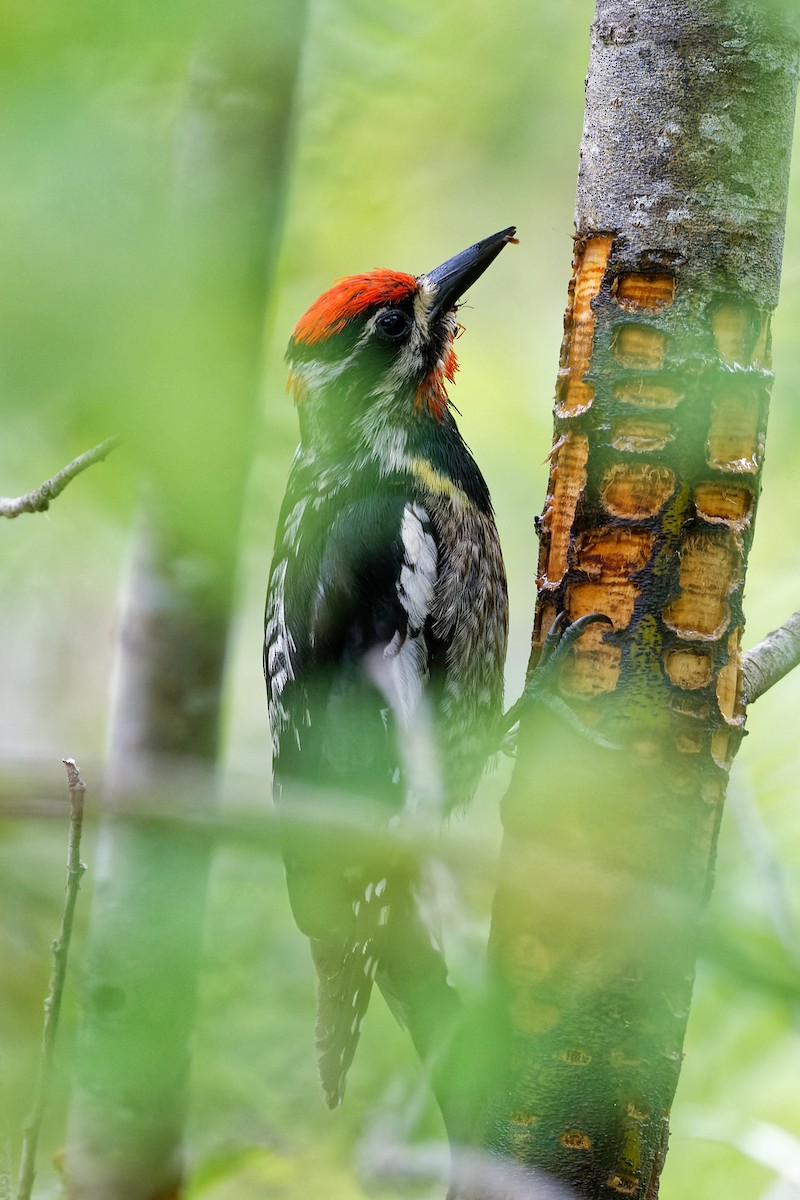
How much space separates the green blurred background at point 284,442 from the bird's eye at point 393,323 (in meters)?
0.26

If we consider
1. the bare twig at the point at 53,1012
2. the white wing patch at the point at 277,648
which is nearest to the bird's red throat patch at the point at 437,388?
the white wing patch at the point at 277,648

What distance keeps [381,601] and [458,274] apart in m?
0.81

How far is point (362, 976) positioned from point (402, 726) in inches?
19.7

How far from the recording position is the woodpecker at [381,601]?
2221mm

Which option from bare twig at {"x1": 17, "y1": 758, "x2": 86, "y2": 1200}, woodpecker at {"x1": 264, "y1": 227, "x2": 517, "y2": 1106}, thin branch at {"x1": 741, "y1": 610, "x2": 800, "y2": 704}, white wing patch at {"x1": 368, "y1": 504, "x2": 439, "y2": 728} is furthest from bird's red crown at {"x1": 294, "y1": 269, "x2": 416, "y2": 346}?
bare twig at {"x1": 17, "y1": 758, "x2": 86, "y2": 1200}

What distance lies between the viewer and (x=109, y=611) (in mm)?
4230

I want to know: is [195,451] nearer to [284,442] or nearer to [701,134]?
[701,134]

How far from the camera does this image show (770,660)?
164 centimetres

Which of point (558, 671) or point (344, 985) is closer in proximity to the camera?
point (558, 671)

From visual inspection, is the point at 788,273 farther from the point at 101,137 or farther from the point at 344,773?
the point at 101,137

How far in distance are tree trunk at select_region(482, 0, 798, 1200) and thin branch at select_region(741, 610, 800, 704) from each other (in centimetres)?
8

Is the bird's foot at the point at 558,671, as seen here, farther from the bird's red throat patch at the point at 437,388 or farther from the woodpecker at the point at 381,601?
the bird's red throat patch at the point at 437,388

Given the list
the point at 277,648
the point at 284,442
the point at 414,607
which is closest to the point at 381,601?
the point at 414,607

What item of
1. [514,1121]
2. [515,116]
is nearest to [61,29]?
[514,1121]
